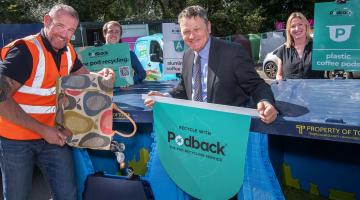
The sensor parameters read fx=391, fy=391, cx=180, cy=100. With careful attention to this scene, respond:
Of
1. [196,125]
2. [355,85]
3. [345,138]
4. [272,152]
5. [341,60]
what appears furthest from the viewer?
[341,60]

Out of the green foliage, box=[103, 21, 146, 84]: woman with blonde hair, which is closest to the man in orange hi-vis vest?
box=[103, 21, 146, 84]: woman with blonde hair

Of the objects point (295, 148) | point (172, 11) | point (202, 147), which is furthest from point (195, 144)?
point (172, 11)

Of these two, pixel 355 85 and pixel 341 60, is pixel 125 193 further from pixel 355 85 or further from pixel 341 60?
pixel 341 60

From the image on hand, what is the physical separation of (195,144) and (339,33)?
3.06m

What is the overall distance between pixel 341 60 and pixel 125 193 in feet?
10.4

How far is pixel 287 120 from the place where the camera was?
7.22ft

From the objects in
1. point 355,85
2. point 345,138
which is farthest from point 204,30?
point 355,85

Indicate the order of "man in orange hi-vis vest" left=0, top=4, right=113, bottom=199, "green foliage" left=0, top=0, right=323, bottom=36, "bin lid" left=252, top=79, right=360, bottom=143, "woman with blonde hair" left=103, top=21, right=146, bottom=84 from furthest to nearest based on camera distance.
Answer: "green foliage" left=0, top=0, right=323, bottom=36
"woman with blonde hair" left=103, top=21, right=146, bottom=84
"man in orange hi-vis vest" left=0, top=4, right=113, bottom=199
"bin lid" left=252, top=79, right=360, bottom=143

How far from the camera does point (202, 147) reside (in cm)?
238

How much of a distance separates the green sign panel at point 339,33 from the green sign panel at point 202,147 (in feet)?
8.69

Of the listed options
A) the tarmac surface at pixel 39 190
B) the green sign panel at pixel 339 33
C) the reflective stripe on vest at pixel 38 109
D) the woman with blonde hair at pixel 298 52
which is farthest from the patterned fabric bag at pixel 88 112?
the green sign panel at pixel 339 33

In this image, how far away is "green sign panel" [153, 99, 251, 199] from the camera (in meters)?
2.23

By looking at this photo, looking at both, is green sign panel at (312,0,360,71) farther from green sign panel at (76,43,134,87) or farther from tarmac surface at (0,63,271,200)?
green sign panel at (76,43,134,87)

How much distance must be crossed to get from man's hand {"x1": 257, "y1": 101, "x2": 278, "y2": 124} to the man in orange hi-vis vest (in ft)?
4.20
